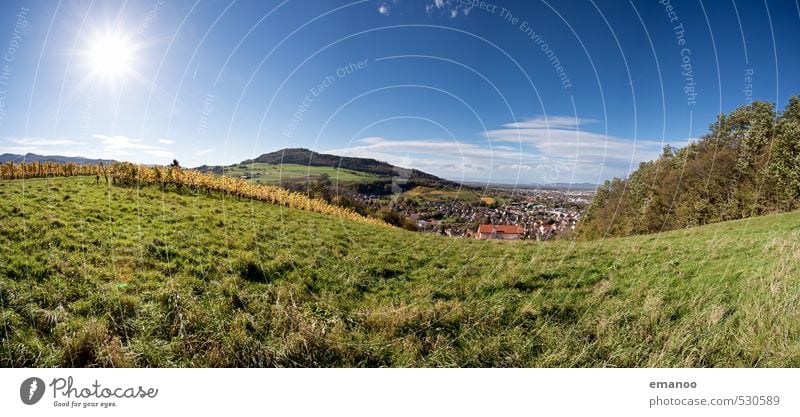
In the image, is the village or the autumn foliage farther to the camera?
the autumn foliage

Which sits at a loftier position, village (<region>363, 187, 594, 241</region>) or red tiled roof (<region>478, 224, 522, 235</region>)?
village (<region>363, 187, 594, 241</region>)

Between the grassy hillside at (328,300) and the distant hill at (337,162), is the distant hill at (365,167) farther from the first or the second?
the grassy hillside at (328,300)

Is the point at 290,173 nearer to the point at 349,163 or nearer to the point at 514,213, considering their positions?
the point at 349,163

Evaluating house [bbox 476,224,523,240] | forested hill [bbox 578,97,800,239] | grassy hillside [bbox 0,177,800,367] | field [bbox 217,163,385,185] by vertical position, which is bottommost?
grassy hillside [bbox 0,177,800,367]

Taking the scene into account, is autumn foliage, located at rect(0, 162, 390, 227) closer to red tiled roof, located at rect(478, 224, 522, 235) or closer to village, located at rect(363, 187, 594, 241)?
village, located at rect(363, 187, 594, 241)

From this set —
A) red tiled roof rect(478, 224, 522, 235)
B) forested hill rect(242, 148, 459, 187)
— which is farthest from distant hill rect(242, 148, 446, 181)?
red tiled roof rect(478, 224, 522, 235)

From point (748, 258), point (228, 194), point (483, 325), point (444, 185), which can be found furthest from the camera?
point (228, 194)
